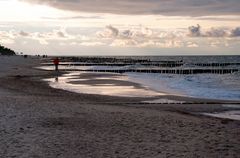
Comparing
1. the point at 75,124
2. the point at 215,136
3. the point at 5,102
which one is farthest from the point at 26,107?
the point at 215,136

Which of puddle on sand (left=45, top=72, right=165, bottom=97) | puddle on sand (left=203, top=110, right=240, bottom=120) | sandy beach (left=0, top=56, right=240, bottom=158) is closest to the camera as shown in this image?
sandy beach (left=0, top=56, right=240, bottom=158)

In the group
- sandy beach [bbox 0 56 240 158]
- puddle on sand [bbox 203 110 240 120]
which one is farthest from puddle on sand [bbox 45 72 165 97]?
sandy beach [bbox 0 56 240 158]

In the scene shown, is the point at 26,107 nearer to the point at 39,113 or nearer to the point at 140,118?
the point at 39,113

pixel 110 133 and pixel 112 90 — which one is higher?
pixel 110 133

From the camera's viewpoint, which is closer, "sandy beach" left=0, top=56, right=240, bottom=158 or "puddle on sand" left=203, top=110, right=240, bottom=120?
"sandy beach" left=0, top=56, right=240, bottom=158

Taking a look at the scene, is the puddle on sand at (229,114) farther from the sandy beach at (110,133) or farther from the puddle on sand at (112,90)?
the puddle on sand at (112,90)

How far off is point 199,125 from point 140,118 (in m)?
2.26

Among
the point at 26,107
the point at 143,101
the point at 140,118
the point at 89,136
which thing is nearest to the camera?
the point at 89,136

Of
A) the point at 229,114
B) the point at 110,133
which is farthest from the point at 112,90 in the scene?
the point at 110,133

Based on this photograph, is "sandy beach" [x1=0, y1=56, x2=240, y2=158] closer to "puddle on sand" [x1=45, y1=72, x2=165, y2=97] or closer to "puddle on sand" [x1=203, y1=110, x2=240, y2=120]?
"puddle on sand" [x1=203, y1=110, x2=240, y2=120]

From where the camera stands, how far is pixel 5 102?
1844 centimetres

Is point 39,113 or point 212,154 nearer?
point 212,154

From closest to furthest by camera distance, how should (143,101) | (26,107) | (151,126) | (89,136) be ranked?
(89,136)
(151,126)
(26,107)
(143,101)

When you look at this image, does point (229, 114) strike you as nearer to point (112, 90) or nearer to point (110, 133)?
point (110, 133)
